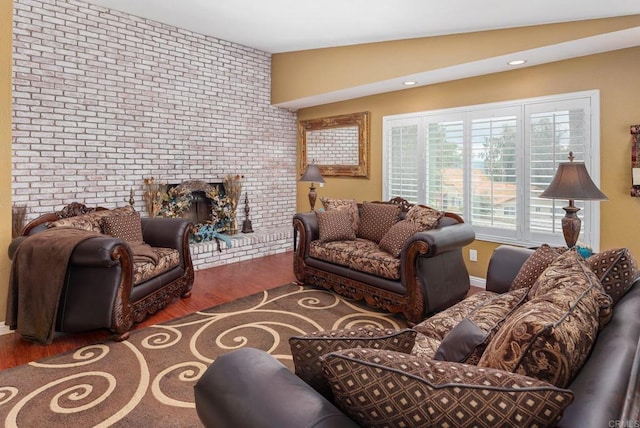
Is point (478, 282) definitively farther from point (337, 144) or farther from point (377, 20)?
point (377, 20)

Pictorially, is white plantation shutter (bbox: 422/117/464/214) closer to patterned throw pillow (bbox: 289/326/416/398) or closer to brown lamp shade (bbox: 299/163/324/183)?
brown lamp shade (bbox: 299/163/324/183)

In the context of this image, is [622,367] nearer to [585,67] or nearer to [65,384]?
[65,384]

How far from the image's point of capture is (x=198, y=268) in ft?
16.2

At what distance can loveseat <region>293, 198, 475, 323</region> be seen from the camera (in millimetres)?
3139

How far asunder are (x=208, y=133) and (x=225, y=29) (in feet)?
4.45

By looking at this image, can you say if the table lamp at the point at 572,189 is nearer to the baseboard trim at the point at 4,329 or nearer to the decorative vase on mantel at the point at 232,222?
the decorative vase on mantel at the point at 232,222

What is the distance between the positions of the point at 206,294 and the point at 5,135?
220 cm

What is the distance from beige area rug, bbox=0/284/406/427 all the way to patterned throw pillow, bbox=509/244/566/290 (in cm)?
130

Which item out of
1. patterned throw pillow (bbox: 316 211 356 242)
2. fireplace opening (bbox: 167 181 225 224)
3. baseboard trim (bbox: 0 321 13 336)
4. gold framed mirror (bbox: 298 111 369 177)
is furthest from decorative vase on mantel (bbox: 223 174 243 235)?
baseboard trim (bbox: 0 321 13 336)

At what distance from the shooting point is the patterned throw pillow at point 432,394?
77 cm

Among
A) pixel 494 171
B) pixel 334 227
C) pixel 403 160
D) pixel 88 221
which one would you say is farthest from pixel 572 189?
pixel 88 221

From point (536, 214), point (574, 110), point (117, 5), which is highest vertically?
point (117, 5)

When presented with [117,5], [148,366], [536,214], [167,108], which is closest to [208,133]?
[167,108]

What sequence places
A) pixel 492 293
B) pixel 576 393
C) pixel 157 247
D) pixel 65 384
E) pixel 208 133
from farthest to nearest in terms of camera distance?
pixel 208 133 < pixel 157 247 < pixel 492 293 < pixel 65 384 < pixel 576 393
